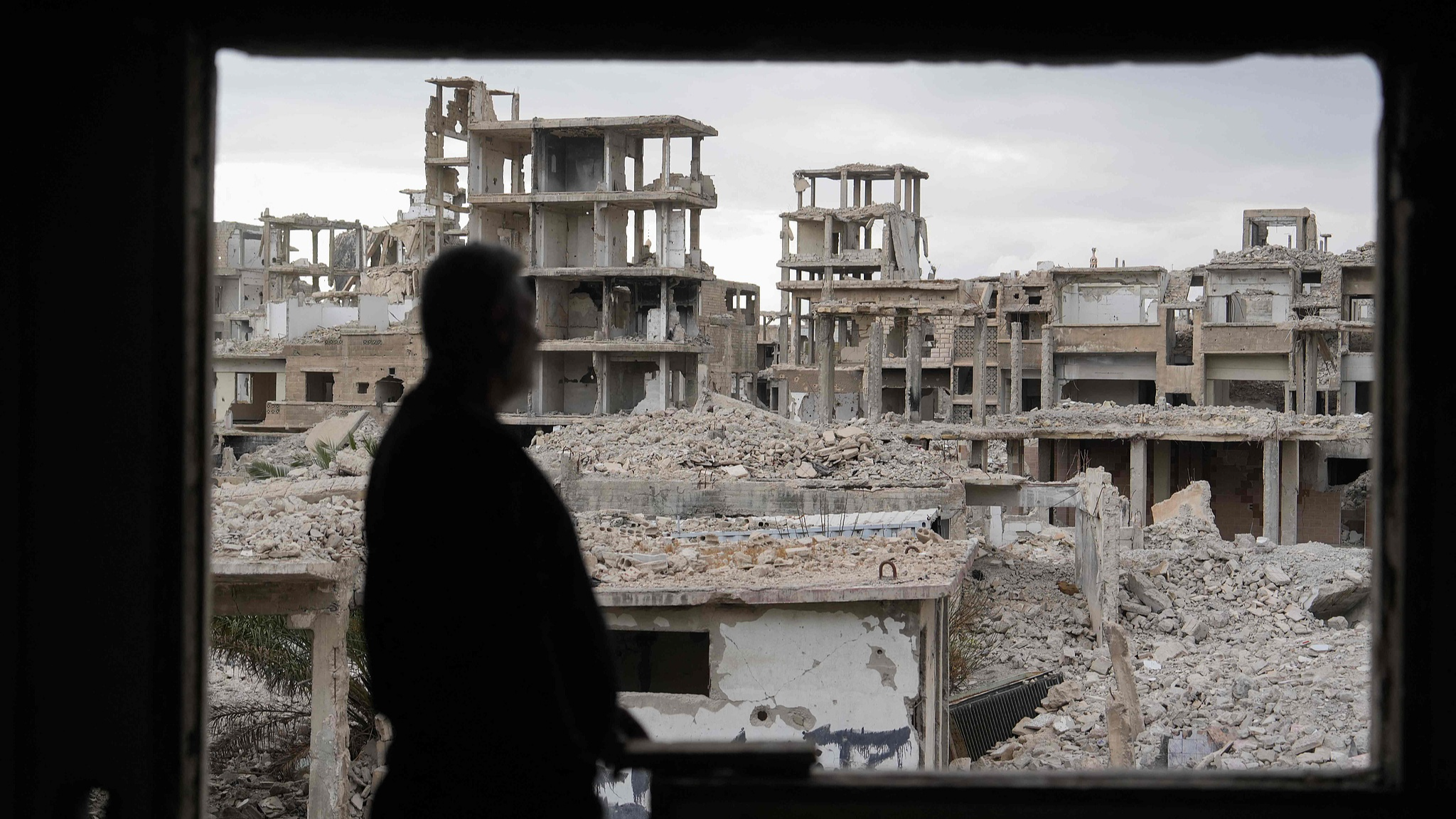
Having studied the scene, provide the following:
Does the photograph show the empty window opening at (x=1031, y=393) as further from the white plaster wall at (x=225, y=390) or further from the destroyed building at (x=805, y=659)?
the destroyed building at (x=805, y=659)

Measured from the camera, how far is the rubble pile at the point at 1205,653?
12.3 meters

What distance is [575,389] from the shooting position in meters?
41.7

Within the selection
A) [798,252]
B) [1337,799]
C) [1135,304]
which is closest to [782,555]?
[1337,799]

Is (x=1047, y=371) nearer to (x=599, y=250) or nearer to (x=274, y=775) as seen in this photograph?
(x=599, y=250)

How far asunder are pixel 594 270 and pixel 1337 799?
3777cm

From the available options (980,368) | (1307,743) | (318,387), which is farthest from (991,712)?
(318,387)

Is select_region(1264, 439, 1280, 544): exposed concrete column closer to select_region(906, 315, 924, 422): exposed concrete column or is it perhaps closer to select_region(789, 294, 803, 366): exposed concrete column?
select_region(906, 315, 924, 422): exposed concrete column

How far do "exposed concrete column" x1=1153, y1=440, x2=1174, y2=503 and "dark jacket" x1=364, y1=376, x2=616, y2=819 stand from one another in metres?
30.0

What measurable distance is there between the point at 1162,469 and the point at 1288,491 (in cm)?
286

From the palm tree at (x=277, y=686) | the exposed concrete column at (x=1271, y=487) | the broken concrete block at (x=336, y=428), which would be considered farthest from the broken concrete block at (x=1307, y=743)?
the broken concrete block at (x=336, y=428)

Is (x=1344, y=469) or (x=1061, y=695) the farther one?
(x=1344, y=469)

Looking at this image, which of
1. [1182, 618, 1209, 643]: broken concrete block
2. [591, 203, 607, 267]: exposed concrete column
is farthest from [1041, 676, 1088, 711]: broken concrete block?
[591, 203, 607, 267]: exposed concrete column

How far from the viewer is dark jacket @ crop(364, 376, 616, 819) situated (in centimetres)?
223

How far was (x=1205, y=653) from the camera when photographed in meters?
16.0
